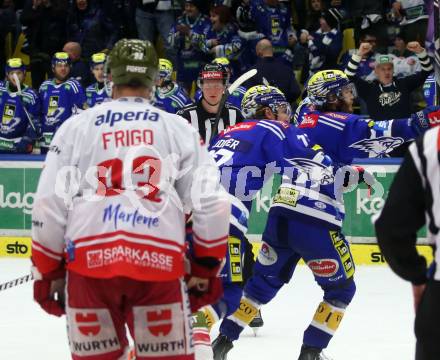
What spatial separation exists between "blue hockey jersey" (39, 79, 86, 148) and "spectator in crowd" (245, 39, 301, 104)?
69.4 inches

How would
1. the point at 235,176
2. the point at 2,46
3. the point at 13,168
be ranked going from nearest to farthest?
the point at 235,176, the point at 13,168, the point at 2,46

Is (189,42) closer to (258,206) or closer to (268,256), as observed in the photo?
(258,206)

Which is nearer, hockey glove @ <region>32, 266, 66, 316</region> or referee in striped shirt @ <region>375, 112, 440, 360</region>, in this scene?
referee in striped shirt @ <region>375, 112, 440, 360</region>

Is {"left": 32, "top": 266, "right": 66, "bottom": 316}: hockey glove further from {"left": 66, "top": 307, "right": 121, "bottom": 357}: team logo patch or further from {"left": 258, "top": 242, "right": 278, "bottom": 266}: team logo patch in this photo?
{"left": 258, "top": 242, "right": 278, "bottom": 266}: team logo patch

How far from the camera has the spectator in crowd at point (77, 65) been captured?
42.3ft

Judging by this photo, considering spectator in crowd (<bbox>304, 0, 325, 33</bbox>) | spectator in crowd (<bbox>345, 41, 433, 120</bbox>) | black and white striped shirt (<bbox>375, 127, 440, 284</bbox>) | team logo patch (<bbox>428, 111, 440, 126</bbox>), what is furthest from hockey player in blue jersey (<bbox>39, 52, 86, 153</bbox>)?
black and white striped shirt (<bbox>375, 127, 440, 284</bbox>)

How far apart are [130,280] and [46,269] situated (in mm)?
288

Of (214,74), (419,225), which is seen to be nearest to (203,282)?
(419,225)

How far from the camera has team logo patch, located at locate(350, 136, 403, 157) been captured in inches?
234

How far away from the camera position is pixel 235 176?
5672 millimetres

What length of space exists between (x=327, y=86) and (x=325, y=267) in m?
0.96

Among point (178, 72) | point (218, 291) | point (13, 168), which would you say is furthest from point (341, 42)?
point (218, 291)

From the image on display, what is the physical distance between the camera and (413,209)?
126 inches

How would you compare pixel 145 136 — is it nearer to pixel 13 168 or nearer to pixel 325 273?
pixel 325 273
